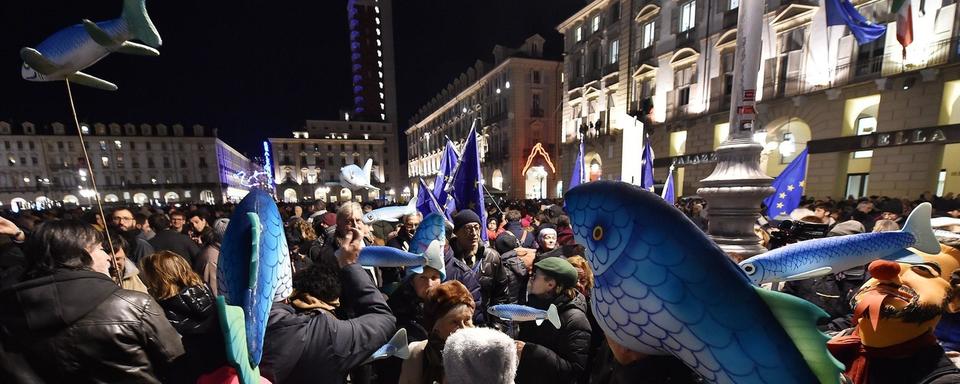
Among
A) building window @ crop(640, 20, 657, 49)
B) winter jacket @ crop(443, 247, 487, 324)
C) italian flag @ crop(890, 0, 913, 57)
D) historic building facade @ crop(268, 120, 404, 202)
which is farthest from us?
historic building facade @ crop(268, 120, 404, 202)

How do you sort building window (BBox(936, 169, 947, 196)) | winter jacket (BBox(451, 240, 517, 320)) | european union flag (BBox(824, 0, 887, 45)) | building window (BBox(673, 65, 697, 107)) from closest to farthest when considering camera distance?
1. winter jacket (BBox(451, 240, 517, 320))
2. european union flag (BBox(824, 0, 887, 45))
3. building window (BBox(936, 169, 947, 196))
4. building window (BBox(673, 65, 697, 107))

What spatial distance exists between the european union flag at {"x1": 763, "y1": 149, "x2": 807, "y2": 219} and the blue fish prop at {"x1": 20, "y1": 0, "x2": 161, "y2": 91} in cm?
832

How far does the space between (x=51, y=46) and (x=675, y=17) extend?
21.3m

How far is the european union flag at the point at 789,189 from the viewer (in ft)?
20.9

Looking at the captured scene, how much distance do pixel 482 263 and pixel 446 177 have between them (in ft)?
11.2

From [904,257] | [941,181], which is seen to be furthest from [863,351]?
[941,181]

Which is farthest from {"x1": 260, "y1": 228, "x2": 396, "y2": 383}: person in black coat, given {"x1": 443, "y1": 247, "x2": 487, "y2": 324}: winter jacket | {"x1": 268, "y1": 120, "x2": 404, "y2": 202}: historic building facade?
{"x1": 268, "y1": 120, "x2": 404, "y2": 202}: historic building facade

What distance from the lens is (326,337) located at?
1.81m

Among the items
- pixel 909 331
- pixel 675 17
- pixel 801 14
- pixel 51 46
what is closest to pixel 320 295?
pixel 51 46

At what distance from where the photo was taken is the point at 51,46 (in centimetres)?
182

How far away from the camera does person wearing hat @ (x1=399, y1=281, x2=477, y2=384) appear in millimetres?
1971

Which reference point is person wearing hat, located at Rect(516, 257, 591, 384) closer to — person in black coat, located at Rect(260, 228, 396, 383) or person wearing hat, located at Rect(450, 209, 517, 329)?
person in black coat, located at Rect(260, 228, 396, 383)

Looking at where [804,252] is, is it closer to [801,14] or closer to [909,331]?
[909,331]

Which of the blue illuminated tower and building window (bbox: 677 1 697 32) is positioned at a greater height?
the blue illuminated tower
